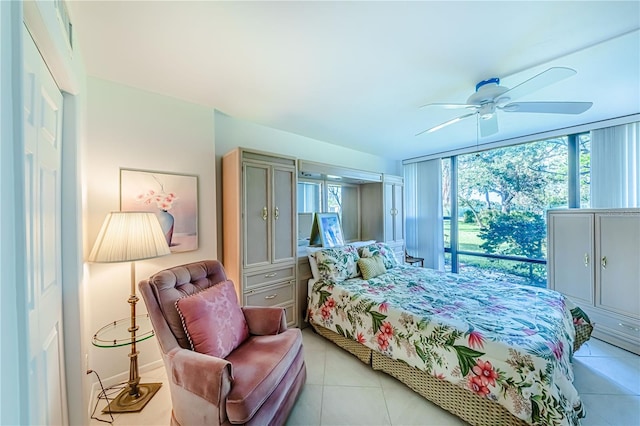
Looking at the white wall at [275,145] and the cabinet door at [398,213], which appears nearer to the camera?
the white wall at [275,145]

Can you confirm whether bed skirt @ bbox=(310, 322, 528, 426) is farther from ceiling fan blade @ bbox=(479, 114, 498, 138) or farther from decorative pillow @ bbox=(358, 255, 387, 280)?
ceiling fan blade @ bbox=(479, 114, 498, 138)

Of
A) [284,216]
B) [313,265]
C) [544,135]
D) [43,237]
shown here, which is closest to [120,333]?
[43,237]

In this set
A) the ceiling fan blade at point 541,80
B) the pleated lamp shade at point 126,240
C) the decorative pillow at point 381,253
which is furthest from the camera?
the decorative pillow at point 381,253

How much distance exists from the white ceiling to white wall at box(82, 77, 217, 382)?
0.49 ft

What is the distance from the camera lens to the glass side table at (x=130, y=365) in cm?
173

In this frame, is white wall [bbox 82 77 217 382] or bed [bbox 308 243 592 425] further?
white wall [bbox 82 77 217 382]

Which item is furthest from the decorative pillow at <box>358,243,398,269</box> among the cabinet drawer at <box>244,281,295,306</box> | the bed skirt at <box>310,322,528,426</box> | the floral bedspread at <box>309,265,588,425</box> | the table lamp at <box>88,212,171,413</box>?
the table lamp at <box>88,212,171,413</box>

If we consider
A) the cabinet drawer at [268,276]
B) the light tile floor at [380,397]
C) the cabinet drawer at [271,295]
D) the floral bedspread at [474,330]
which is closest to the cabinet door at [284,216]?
the cabinet drawer at [268,276]

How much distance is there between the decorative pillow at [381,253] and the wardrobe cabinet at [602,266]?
2008 millimetres

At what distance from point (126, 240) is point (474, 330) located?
A: 7.94 ft

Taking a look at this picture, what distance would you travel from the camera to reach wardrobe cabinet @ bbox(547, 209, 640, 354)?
98.7 inches

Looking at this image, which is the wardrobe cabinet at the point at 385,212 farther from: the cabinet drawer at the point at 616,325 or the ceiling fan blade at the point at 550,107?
the cabinet drawer at the point at 616,325

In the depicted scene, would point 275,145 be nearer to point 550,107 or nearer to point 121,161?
point 121,161

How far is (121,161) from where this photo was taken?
2.05 metres
